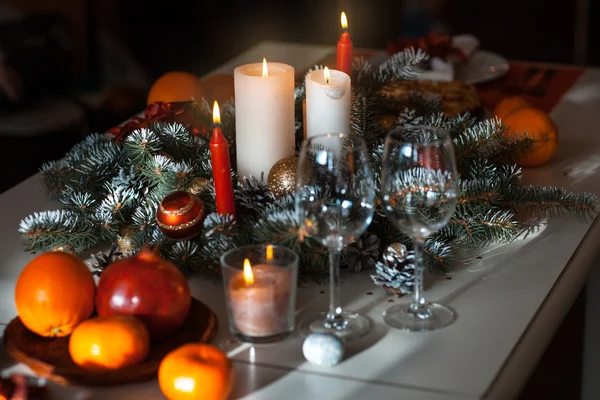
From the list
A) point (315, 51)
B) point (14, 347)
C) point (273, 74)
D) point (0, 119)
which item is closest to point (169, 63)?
point (0, 119)

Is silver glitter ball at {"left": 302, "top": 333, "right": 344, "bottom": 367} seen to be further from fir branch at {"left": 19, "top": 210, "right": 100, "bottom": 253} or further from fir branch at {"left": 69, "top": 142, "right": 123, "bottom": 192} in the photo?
fir branch at {"left": 69, "top": 142, "right": 123, "bottom": 192}

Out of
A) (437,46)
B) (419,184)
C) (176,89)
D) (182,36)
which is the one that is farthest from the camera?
(182,36)

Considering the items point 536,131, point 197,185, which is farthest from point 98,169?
point 536,131

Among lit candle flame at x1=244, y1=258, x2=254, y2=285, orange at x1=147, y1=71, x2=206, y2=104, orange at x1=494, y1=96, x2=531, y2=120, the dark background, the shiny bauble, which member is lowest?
lit candle flame at x1=244, y1=258, x2=254, y2=285

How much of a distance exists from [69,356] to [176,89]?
69 cm

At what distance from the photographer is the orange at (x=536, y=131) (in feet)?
4.23

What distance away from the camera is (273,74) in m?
1.06

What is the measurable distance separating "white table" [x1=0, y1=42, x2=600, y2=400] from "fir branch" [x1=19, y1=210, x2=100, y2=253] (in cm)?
4

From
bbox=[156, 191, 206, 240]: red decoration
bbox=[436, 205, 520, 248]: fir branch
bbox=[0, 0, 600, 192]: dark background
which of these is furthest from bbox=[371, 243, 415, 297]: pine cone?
bbox=[0, 0, 600, 192]: dark background

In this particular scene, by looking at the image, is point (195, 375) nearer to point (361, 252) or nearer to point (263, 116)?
point (361, 252)

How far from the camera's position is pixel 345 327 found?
87 centimetres

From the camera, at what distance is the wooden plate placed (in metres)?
0.76

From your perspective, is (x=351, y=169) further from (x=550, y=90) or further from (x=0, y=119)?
(x=0, y=119)

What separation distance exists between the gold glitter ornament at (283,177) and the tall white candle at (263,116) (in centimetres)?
4
